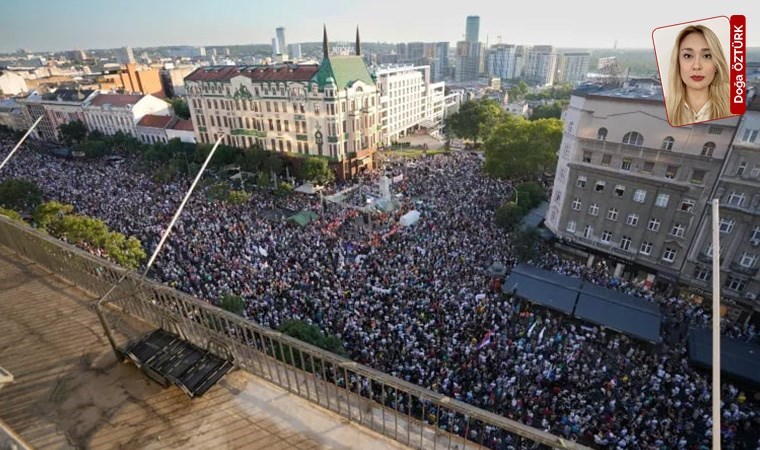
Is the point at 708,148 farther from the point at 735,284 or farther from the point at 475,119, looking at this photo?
the point at 475,119

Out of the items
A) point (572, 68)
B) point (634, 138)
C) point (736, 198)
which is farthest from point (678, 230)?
point (572, 68)

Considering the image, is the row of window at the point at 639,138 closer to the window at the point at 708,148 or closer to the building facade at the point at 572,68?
the window at the point at 708,148

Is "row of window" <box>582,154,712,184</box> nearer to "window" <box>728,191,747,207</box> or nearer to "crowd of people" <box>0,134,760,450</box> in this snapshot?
"window" <box>728,191,747,207</box>

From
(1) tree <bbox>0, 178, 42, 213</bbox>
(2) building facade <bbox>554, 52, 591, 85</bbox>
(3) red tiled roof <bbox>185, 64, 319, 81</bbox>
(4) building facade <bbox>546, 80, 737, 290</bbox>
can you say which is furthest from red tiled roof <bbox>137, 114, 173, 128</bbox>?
(2) building facade <bbox>554, 52, 591, 85</bbox>

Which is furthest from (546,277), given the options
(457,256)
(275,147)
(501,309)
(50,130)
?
(50,130)

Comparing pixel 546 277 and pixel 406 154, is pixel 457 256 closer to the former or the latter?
pixel 546 277
